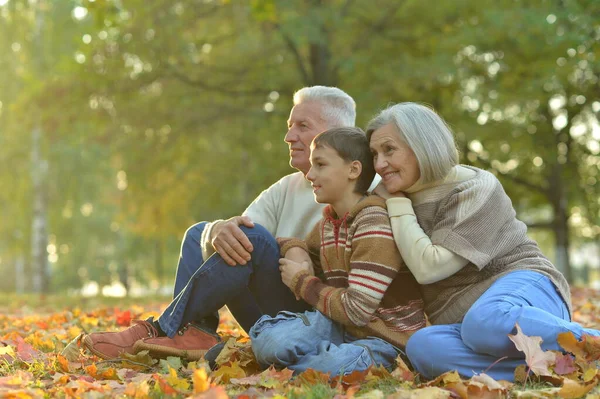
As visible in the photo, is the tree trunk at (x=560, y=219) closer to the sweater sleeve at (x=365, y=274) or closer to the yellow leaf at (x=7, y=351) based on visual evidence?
the sweater sleeve at (x=365, y=274)

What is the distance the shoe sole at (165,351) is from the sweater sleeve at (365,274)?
0.69 metres

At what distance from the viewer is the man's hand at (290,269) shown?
3.29 meters

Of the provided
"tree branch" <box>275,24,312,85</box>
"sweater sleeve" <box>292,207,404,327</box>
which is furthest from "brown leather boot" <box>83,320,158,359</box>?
"tree branch" <box>275,24,312,85</box>

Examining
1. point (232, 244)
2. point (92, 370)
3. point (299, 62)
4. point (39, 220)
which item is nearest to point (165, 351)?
point (92, 370)

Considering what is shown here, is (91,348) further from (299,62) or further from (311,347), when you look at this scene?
(299,62)

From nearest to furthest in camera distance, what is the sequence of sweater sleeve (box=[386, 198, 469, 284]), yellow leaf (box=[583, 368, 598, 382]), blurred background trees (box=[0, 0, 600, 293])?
yellow leaf (box=[583, 368, 598, 382]), sweater sleeve (box=[386, 198, 469, 284]), blurred background trees (box=[0, 0, 600, 293])

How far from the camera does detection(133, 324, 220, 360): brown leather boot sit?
3.38 m

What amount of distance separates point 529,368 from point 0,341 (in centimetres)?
285

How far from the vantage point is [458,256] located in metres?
3.05

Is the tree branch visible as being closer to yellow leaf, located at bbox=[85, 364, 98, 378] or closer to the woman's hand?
the woman's hand

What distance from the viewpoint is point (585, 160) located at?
15102 mm

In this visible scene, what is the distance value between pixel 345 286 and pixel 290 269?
0.26m

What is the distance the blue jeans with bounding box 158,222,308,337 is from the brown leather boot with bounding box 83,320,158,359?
10 cm

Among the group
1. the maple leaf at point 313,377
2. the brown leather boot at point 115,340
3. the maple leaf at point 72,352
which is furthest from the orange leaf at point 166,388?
the maple leaf at point 72,352
